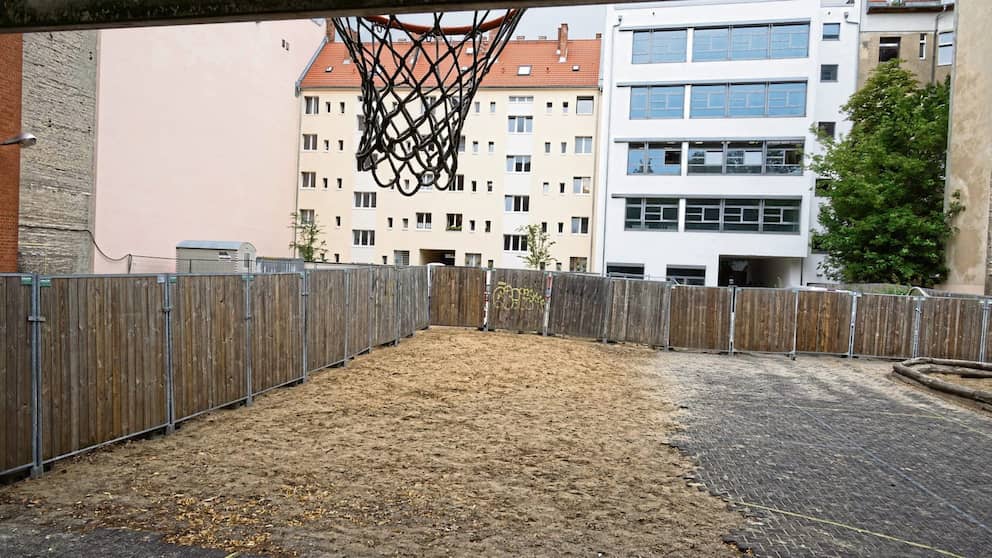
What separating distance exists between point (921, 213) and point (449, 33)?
27515 mm

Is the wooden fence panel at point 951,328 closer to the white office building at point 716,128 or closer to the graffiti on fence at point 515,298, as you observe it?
the graffiti on fence at point 515,298

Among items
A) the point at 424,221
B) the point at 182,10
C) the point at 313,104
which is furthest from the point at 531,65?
the point at 182,10

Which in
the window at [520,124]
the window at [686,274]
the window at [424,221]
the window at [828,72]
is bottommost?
the window at [686,274]

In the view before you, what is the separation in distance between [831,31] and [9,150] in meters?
37.6

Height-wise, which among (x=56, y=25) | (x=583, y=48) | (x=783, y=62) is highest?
(x=583, y=48)

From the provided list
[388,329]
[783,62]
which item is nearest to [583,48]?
[783,62]

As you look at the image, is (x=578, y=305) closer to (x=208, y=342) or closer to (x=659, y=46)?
(x=208, y=342)

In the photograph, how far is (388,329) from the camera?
53.9 ft

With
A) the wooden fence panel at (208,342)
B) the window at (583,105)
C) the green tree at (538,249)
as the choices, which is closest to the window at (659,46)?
the window at (583,105)

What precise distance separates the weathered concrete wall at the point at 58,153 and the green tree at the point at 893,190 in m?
28.6

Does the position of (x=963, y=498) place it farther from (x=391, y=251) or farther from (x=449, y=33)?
(x=391, y=251)

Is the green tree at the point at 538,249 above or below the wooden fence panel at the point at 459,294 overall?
above

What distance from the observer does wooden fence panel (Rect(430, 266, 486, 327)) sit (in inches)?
818

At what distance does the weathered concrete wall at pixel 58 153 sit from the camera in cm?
1858
